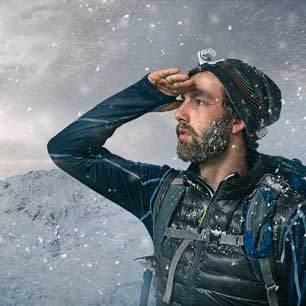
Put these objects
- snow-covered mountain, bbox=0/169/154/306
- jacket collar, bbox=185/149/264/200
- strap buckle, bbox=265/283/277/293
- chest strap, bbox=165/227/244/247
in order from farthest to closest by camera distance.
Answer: snow-covered mountain, bbox=0/169/154/306, jacket collar, bbox=185/149/264/200, chest strap, bbox=165/227/244/247, strap buckle, bbox=265/283/277/293

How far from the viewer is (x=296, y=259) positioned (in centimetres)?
269

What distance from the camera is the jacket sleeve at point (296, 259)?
2682 millimetres

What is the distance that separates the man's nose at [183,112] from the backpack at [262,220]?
18.8 inches

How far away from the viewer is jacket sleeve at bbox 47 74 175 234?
Answer: 352cm

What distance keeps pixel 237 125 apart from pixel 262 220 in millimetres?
1094

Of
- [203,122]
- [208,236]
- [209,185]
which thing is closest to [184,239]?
[208,236]

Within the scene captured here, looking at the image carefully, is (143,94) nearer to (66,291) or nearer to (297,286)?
(297,286)

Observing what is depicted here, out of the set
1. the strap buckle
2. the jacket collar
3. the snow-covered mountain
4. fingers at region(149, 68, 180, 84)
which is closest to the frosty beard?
the jacket collar

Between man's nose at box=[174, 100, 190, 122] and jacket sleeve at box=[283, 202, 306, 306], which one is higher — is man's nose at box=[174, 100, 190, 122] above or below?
above

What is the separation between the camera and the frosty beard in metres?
3.39

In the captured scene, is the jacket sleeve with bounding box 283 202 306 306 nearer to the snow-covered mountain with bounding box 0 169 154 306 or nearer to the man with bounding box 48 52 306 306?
the man with bounding box 48 52 306 306

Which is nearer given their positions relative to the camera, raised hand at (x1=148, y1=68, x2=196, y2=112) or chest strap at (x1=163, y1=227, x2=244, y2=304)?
chest strap at (x1=163, y1=227, x2=244, y2=304)

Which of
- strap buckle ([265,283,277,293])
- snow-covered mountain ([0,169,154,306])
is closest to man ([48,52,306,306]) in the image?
strap buckle ([265,283,277,293])

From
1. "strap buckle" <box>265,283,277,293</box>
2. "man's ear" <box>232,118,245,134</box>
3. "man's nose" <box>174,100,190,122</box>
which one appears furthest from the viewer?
"man's ear" <box>232,118,245,134</box>
